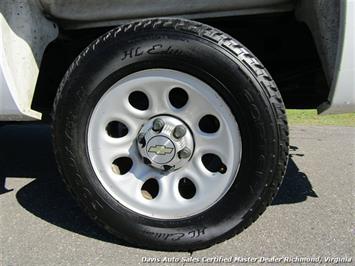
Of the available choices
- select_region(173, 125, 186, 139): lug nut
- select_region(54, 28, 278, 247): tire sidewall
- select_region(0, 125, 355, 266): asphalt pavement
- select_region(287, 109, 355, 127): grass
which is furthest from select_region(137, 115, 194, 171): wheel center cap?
select_region(287, 109, 355, 127): grass

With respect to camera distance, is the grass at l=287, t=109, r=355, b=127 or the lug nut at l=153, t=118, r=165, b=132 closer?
the lug nut at l=153, t=118, r=165, b=132

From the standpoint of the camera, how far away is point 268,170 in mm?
2098

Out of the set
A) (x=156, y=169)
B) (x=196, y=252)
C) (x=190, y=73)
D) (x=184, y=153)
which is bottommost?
(x=196, y=252)

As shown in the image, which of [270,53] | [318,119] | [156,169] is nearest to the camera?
[156,169]

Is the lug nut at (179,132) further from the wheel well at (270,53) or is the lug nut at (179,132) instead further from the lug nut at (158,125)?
the wheel well at (270,53)

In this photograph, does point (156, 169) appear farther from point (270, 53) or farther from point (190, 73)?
→ point (270, 53)

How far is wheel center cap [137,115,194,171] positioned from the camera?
87.2 inches

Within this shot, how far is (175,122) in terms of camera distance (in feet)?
7.32

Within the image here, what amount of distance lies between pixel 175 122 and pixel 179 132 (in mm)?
58

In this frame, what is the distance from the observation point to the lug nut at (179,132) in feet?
7.25

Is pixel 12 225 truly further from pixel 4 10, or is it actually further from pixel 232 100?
pixel 232 100

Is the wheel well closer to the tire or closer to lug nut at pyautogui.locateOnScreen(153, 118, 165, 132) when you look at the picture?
the tire

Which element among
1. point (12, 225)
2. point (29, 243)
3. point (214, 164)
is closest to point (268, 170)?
A: point (214, 164)

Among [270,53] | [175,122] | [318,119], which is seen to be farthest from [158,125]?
[318,119]
